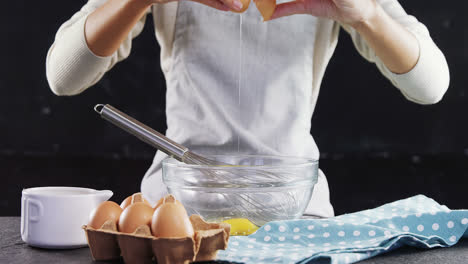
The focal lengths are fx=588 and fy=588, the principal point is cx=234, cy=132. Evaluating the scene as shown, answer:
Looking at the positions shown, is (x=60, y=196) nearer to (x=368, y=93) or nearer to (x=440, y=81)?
(x=440, y=81)

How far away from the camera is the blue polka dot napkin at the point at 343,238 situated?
68cm

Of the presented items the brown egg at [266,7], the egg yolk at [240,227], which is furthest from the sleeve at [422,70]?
the egg yolk at [240,227]

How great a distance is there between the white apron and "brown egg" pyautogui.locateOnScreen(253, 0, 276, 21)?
218 millimetres

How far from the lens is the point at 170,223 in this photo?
63 centimetres

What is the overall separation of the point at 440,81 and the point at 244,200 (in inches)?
24.2

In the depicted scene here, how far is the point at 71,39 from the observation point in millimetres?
1147

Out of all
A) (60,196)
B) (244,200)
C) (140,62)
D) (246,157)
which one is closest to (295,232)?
(244,200)

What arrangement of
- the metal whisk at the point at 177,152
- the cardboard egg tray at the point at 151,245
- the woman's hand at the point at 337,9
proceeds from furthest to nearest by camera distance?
the woman's hand at the point at 337,9 → the metal whisk at the point at 177,152 → the cardboard egg tray at the point at 151,245

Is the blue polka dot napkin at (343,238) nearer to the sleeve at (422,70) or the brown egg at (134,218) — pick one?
the brown egg at (134,218)

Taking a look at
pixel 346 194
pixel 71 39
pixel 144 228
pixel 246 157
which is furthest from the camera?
pixel 346 194

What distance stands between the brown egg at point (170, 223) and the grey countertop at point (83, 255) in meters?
0.10

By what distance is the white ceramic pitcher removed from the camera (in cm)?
72

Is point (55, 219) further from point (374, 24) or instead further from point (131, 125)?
point (374, 24)

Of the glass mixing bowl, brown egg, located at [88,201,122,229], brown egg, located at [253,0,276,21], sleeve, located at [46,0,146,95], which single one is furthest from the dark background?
brown egg, located at [88,201,122,229]
